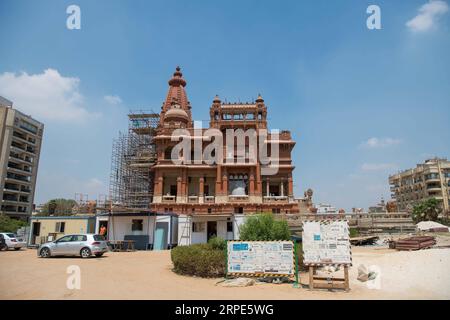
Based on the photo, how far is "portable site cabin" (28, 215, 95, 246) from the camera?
1097 inches

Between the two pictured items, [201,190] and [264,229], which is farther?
[201,190]

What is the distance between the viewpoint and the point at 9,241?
25.0 meters

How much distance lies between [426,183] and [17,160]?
324ft

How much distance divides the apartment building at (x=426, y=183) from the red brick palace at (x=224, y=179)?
5144cm

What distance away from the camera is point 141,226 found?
89.6ft

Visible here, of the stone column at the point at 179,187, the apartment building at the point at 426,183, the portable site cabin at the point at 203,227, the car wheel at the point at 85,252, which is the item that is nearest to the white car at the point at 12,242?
the car wheel at the point at 85,252

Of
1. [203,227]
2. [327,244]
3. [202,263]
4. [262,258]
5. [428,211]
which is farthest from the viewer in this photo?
[428,211]

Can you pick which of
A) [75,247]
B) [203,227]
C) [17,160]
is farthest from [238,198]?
[17,160]

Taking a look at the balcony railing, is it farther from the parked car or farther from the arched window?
the parked car

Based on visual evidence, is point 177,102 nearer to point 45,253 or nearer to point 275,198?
point 275,198
